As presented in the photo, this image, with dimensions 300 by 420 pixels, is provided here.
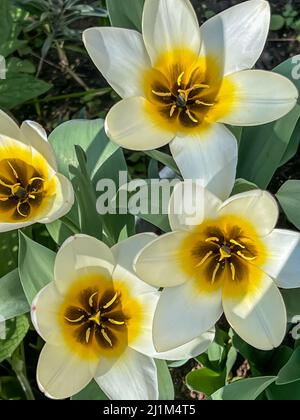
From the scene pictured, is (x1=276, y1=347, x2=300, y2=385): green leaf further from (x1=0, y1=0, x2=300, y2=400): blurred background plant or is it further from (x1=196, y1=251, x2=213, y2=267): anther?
(x1=196, y1=251, x2=213, y2=267): anther

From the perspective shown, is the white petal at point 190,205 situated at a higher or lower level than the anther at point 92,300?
higher

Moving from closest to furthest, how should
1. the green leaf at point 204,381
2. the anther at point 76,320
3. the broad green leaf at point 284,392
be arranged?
1. the anther at point 76,320
2. the broad green leaf at point 284,392
3. the green leaf at point 204,381

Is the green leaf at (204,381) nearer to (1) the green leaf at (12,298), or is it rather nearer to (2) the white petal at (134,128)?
(1) the green leaf at (12,298)

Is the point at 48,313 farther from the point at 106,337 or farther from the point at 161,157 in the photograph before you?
the point at 161,157

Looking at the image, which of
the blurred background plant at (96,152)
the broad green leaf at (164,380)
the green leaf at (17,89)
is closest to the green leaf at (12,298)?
the blurred background plant at (96,152)

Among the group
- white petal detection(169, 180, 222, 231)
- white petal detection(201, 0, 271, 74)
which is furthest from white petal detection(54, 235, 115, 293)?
white petal detection(201, 0, 271, 74)
